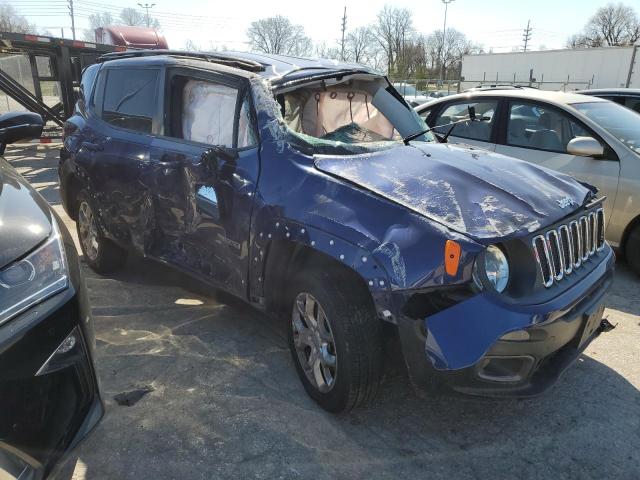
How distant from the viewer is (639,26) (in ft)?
247

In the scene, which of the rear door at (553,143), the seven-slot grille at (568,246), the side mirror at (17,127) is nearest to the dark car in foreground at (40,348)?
the side mirror at (17,127)

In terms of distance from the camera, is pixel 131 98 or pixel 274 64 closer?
pixel 274 64

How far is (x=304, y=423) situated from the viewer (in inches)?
105

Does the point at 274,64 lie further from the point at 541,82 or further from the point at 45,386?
the point at 541,82

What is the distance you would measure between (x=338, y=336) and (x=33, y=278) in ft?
4.23

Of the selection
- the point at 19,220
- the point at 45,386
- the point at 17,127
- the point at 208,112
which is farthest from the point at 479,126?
the point at 45,386

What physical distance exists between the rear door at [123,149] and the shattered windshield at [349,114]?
3.43 feet

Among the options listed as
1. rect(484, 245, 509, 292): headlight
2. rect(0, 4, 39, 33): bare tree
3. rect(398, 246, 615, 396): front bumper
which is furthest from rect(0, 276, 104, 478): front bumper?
rect(0, 4, 39, 33): bare tree

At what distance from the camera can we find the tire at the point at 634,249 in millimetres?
4586

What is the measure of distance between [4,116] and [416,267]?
2.63m

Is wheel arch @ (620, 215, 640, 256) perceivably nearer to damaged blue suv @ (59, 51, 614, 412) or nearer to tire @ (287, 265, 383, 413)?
damaged blue suv @ (59, 51, 614, 412)

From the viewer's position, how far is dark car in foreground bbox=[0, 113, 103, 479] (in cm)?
163

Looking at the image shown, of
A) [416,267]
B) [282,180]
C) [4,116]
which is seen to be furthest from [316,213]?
[4,116]

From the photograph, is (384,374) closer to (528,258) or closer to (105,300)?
(528,258)
